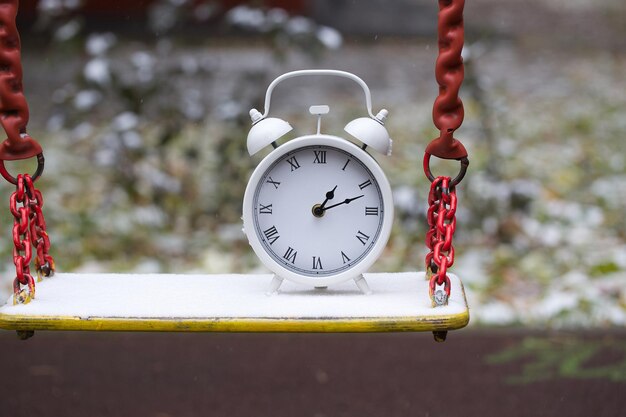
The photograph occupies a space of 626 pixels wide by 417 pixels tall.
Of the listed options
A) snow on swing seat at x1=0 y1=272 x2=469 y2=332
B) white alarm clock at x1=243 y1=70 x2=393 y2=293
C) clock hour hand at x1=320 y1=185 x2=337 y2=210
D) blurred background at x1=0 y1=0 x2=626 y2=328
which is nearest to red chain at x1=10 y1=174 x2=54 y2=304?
snow on swing seat at x1=0 y1=272 x2=469 y2=332

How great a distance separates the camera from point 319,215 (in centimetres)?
210

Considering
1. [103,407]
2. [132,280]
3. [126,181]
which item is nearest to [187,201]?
[126,181]

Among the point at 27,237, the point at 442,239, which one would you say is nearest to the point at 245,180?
the point at 27,237

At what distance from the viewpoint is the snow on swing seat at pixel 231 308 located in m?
1.90

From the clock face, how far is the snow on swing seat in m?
0.07

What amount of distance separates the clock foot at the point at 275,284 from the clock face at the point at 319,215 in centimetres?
3

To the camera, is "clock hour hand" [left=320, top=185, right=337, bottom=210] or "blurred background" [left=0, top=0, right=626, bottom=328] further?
"blurred background" [left=0, top=0, right=626, bottom=328]

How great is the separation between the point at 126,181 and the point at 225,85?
308cm

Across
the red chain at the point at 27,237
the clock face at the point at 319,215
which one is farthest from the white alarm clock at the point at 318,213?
the red chain at the point at 27,237

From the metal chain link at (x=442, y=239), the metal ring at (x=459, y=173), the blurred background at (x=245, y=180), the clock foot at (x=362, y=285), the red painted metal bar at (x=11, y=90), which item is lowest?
the blurred background at (x=245, y=180)

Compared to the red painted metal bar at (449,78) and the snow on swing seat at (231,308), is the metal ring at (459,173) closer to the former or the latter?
the red painted metal bar at (449,78)

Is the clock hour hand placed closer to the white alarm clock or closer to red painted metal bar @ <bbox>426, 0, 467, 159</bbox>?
the white alarm clock

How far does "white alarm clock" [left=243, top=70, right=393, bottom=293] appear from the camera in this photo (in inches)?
81.4

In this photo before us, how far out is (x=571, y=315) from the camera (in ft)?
12.2
